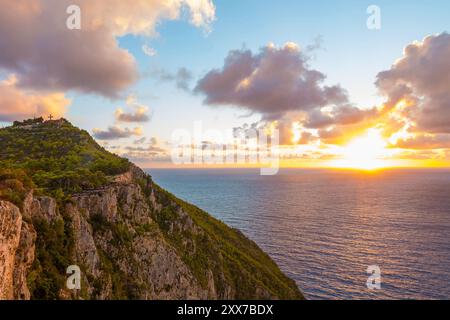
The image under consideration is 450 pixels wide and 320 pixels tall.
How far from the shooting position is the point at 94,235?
122 feet

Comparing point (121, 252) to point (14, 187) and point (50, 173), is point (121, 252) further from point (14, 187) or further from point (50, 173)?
point (14, 187)

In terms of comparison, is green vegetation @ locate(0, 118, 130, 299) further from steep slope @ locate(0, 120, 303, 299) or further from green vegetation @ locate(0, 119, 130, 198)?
steep slope @ locate(0, 120, 303, 299)

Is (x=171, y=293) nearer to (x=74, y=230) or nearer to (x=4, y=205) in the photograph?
(x=74, y=230)

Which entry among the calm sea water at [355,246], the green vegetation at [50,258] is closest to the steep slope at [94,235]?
the green vegetation at [50,258]

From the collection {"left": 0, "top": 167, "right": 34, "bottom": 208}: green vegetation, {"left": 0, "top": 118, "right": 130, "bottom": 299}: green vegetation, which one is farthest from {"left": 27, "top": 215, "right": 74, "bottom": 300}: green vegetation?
{"left": 0, "top": 167, "right": 34, "bottom": 208}: green vegetation

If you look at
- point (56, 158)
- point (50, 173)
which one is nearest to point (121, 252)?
point (50, 173)

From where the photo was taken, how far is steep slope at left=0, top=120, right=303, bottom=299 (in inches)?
927

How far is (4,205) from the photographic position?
1967 centimetres

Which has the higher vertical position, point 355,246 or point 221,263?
point 221,263

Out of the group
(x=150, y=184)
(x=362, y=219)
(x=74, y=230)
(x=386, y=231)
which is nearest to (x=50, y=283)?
(x=74, y=230)

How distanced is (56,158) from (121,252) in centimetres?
2233

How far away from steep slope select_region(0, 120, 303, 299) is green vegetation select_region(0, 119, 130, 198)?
6.7 inches

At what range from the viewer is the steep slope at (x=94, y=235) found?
23.5 meters

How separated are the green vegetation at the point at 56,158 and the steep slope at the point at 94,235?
0.17 meters
